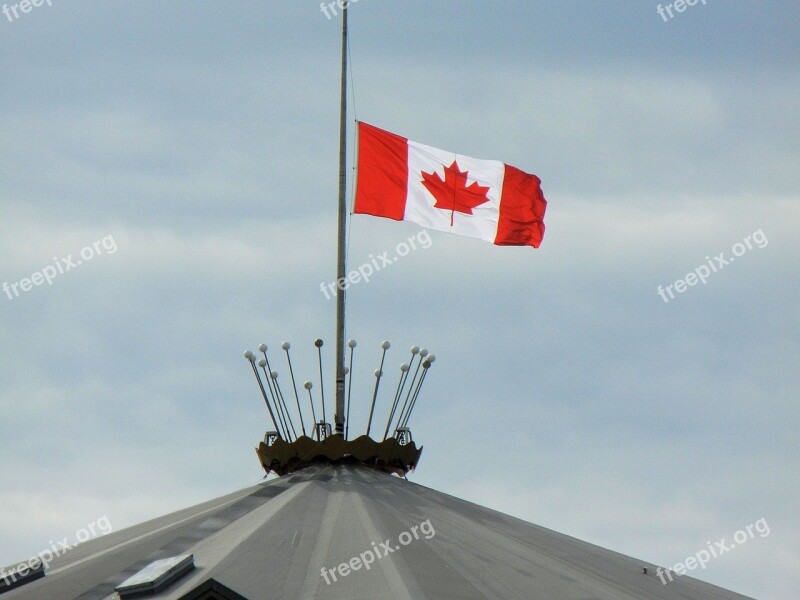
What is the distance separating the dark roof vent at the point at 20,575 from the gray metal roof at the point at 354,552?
0.26 metres

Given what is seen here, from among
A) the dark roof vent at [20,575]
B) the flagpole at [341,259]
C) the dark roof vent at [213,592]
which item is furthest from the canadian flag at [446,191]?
the dark roof vent at [213,592]

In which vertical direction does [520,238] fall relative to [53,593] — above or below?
above

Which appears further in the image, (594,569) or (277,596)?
(594,569)

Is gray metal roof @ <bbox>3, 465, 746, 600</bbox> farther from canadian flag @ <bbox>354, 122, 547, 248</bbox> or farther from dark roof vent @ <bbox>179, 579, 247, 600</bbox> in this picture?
canadian flag @ <bbox>354, 122, 547, 248</bbox>

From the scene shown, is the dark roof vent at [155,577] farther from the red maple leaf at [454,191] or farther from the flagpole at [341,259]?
the red maple leaf at [454,191]

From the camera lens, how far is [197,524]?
21.5 metres

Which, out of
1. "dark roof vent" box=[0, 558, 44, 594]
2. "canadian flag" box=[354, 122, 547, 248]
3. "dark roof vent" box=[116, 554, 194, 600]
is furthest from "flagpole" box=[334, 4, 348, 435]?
"dark roof vent" box=[116, 554, 194, 600]

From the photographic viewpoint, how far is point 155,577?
16828 mm

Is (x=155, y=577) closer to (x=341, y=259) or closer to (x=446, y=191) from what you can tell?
(x=341, y=259)

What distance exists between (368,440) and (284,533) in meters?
5.82

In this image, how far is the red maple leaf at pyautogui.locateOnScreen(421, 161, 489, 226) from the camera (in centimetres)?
3048

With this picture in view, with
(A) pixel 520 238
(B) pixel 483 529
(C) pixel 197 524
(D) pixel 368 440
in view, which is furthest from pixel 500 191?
(C) pixel 197 524

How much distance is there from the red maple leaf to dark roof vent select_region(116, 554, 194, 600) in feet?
47.6

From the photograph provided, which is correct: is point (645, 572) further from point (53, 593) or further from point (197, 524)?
point (53, 593)
